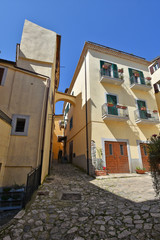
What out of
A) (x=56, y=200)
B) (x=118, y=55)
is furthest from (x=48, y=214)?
(x=118, y=55)

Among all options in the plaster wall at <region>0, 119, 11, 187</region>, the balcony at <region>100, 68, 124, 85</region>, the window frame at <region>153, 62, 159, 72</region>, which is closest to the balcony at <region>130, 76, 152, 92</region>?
the balcony at <region>100, 68, 124, 85</region>

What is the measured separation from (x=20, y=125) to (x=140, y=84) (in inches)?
456

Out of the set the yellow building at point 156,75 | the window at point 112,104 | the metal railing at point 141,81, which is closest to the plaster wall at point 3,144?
the window at point 112,104

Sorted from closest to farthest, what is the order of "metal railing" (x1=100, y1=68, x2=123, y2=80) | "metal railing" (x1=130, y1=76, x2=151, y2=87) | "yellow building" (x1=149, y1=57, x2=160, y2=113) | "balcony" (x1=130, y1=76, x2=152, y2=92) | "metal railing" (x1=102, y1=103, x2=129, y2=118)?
"metal railing" (x1=102, y1=103, x2=129, y2=118) < "metal railing" (x1=100, y1=68, x2=123, y2=80) < "balcony" (x1=130, y1=76, x2=152, y2=92) < "metal railing" (x1=130, y1=76, x2=151, y2=87) < "yellow building" (x1=149, y1=57, x2=160, y2=113)

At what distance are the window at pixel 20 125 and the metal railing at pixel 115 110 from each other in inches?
238

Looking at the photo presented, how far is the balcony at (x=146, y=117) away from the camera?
10797mm

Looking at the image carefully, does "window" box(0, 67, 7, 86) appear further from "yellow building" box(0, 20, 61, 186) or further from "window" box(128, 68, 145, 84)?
"window" box(128, 68, 145, 84)

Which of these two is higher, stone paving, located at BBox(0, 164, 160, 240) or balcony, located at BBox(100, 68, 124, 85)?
balcony, located at BBox(100, 68, 124, 85)

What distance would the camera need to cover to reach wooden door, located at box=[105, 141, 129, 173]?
9.06 m

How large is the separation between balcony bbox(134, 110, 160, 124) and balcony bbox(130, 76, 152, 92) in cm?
255

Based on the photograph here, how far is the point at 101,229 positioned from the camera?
9.00ft

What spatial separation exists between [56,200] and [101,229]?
85.9 inches

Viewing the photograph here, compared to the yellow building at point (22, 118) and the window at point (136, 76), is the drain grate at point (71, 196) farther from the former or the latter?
the window at point (136, 76)

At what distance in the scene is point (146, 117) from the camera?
448 inches
